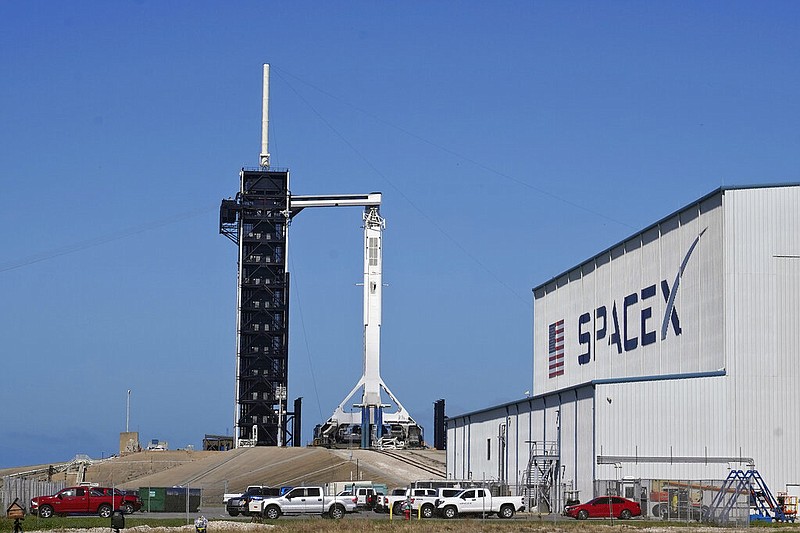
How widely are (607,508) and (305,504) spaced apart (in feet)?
45.0

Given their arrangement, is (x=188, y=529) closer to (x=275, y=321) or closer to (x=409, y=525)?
(x=409, y=525)

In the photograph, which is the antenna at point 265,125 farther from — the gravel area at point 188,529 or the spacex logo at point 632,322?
the gravel area at point 188,529

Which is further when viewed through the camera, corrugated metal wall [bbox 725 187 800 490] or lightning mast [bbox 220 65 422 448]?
lightning mast [bbox 220 65 422 448]

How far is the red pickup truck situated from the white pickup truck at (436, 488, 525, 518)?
14897 millimetres

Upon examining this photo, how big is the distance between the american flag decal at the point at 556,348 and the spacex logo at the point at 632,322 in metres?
4.49

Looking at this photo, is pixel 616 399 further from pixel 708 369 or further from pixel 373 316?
pixel 373 316

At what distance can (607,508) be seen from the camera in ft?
186

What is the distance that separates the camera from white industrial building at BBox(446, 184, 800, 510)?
194 feet

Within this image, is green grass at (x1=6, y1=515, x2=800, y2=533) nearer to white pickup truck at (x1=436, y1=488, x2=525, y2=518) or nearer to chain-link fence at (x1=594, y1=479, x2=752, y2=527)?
chain-link fence at (x1=594, y1=479, x2=752, y2=527)

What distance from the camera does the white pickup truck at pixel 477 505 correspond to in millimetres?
57500

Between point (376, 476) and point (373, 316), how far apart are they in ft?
101

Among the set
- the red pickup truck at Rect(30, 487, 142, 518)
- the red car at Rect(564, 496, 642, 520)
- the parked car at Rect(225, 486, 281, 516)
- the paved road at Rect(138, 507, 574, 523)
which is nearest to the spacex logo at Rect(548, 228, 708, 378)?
the red car at Rect(564, 496, 642, 520)

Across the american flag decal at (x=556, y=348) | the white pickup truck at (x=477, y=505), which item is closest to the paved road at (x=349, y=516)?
the white pickup truck at (x=477, y=505)

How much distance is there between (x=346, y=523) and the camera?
162ft
